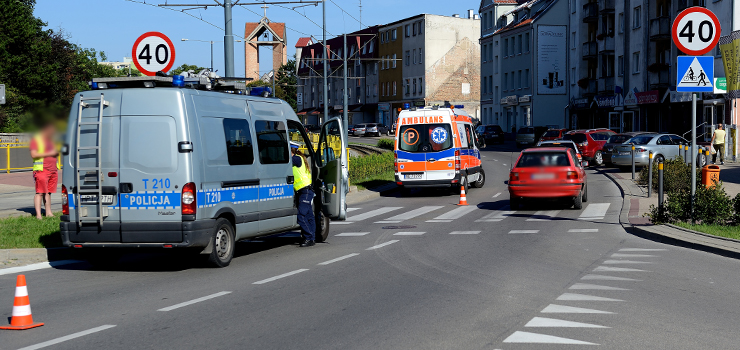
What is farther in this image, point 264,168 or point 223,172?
point 264,168

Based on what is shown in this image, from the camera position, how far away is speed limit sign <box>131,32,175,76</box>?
→ 48.3 feet

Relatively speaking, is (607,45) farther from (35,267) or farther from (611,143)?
(35,267)

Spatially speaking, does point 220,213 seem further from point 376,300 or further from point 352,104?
point 352,104

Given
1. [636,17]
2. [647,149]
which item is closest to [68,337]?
[647,149]

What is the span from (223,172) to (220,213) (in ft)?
1.76

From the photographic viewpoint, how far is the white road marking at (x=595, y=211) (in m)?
17.9

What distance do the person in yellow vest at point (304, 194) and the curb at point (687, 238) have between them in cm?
556

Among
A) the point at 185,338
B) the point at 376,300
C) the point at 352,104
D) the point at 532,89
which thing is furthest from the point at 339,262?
the point at 352,104

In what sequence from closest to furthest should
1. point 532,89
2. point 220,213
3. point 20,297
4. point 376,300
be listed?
point 20,297, point 376,300, point 220,213, point 532,89

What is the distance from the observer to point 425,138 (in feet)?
80.4

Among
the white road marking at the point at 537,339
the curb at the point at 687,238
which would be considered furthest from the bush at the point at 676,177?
the white road marking at the point at 537,339

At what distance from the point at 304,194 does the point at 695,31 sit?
271 inches

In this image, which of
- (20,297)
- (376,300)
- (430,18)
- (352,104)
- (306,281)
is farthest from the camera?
(352,104)

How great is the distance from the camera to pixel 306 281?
977 centimetres
